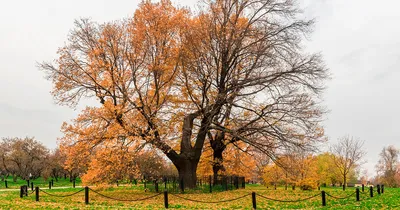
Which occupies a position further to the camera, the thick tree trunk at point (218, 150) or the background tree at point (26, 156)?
the background tree at point (26, 156)

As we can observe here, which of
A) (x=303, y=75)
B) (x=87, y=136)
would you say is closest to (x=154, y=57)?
(x=87, y=136)

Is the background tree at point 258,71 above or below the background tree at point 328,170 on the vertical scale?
above

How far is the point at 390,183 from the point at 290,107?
39616mm

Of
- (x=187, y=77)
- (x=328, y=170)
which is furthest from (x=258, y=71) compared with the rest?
(x=328, y=170)

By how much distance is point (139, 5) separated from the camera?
2328cm

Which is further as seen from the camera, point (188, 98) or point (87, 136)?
point (188, 98)

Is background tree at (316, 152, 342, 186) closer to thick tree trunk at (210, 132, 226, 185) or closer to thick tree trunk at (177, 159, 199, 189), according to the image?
thick tree trunk at (210, 132, 226, 185)

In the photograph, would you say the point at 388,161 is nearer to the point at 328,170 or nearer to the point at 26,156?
the point at 328,170

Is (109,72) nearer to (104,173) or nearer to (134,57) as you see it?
(134,57)

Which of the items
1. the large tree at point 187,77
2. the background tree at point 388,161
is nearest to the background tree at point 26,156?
the large tree at point 187,77

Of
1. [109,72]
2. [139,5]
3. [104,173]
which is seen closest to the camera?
[104,173]

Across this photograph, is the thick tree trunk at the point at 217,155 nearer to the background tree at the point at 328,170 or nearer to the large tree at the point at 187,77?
the large tree at the point at 187,77

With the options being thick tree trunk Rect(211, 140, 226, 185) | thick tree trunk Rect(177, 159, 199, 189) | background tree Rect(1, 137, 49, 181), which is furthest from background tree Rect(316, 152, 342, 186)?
background tree Rect(1, 137, 49, 181)

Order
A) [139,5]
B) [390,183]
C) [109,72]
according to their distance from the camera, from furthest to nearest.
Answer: [390,183] → [139,5] → [109,72]
